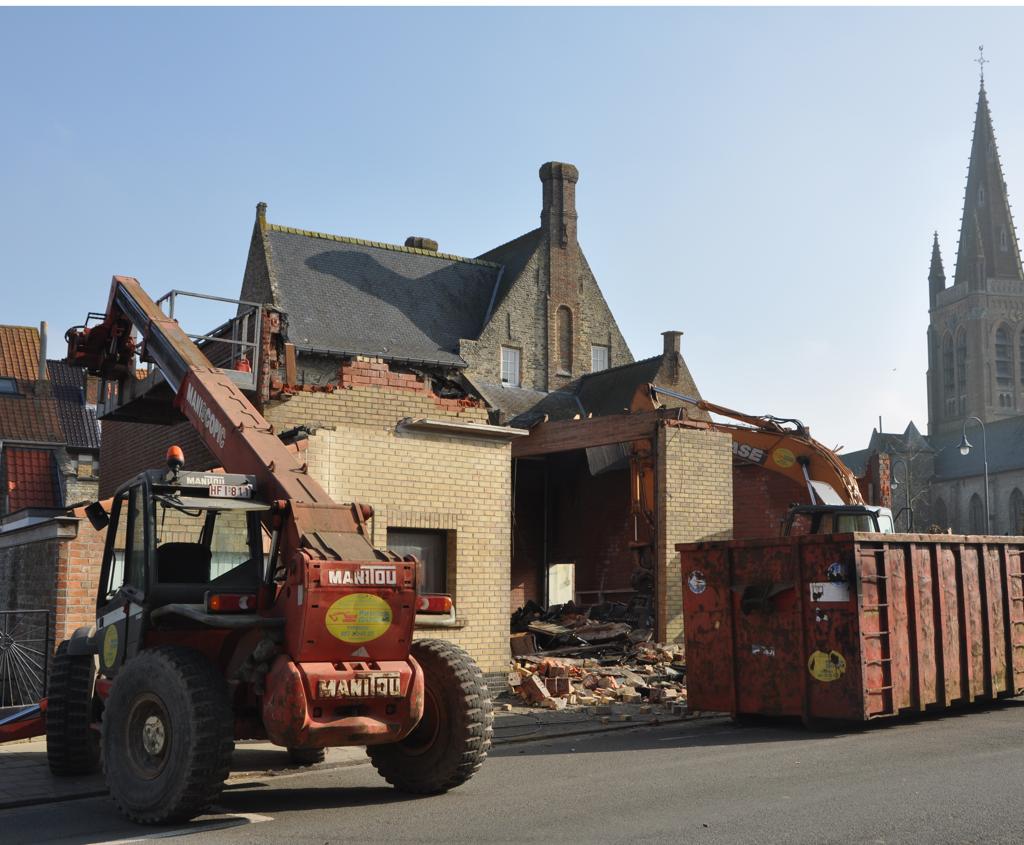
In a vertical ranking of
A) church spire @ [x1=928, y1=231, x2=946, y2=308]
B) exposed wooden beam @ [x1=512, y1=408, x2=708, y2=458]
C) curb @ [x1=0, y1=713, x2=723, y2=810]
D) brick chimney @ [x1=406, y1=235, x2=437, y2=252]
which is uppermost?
church spire @ [x1=928, y1=231, x2=946, y2=308]

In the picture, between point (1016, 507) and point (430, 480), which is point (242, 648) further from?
point (1016, 507)

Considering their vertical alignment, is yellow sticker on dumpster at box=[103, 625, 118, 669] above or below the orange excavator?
below

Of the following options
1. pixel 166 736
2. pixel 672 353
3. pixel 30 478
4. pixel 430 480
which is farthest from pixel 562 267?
pixel 166 736

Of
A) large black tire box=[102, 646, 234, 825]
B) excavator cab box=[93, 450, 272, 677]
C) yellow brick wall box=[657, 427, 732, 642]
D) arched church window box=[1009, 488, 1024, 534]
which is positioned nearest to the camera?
large black tire box=[102, 646, 234, 825]

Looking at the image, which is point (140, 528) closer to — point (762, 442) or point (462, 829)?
point (462, 829)

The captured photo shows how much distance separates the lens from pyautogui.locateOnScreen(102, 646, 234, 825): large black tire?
23.3ft

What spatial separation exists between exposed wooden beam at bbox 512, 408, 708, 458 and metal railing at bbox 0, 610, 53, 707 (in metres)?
11.4

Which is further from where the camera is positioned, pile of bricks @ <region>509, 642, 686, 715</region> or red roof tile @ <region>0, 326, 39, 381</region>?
red roof tile @ <region>0, 326, 39, 381</region>

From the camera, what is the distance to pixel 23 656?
13.3 m

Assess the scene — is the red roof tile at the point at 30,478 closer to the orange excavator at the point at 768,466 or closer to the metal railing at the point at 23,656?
the orange excavator at the point at 768,466

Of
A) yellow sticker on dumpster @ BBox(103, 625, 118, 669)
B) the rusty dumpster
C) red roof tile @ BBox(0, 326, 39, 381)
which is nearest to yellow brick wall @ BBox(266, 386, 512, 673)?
the rusty dumpster

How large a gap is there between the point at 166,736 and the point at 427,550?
797cm

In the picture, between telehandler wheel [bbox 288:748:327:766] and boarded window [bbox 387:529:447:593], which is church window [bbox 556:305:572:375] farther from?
telehandler wheel [bbox 288:748:327:766]

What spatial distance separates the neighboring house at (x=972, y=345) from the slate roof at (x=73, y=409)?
241 feet
